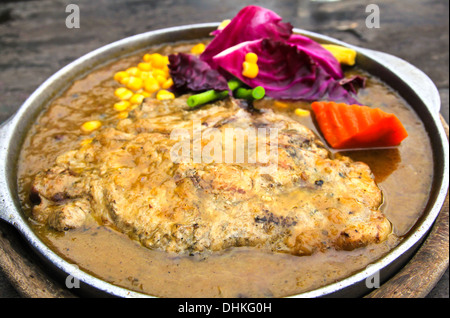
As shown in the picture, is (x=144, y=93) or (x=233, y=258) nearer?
(x=233, y=258)

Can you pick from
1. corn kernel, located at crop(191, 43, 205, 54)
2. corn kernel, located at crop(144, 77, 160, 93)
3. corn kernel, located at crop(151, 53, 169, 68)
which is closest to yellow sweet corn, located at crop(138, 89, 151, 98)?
corn kernel, located at crop(144, 77, 160, 93)

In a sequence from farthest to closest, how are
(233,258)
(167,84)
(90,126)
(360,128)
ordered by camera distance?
(167,84)
(90,126)
(360,128)
(233,258)

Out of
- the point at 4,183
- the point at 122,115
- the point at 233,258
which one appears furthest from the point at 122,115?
the point at 233,258

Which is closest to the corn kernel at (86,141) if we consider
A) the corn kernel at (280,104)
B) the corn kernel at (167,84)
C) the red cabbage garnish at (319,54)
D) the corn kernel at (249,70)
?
the corn kernel at (167,84)

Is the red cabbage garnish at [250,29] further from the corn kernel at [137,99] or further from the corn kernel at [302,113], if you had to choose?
the corn kernel at [302,113]

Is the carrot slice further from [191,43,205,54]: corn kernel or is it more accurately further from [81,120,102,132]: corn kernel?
[81,120,102,132]: corn kernel

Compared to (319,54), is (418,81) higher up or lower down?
lower down

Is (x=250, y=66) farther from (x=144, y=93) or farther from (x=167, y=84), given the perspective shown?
(x=144, y=93)
